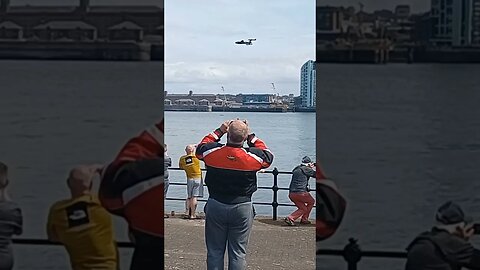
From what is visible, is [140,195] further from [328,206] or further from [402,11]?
[402,11]

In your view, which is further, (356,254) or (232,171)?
(232,171)

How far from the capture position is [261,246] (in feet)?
27.3

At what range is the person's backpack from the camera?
8.97 ft

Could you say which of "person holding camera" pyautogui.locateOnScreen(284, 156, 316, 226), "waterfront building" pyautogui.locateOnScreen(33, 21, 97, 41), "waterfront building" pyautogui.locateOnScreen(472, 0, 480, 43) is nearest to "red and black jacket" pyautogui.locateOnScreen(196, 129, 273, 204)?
"waterfront building" pyautogui.locateOnScreen(33, 21, 97, 41)

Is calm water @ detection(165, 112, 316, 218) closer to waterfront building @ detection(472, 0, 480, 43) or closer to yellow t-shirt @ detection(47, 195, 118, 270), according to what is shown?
yellow t-shirt @ detection(47, 195, 118, 270)

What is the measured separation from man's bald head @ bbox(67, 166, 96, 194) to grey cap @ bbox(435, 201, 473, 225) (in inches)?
50.8

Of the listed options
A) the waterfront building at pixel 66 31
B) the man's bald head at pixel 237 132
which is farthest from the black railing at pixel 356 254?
the man's bald head at pixel 237 132

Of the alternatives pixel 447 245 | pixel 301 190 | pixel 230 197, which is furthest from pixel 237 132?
pixel 301 190

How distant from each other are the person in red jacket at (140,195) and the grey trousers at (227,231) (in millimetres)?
2392

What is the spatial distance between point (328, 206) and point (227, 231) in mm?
2661

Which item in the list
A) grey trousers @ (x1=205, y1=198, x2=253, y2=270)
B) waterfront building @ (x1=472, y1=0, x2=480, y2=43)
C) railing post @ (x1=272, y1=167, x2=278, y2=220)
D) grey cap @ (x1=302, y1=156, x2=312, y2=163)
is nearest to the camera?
waterfront building @ (x1=472, y1=0, x2=480, y2=43)

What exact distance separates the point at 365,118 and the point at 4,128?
1375 millimetres

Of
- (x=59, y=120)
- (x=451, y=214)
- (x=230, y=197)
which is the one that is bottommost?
(x=230, y=197)

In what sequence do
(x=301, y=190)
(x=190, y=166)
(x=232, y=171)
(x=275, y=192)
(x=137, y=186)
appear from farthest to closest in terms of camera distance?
1. (x=190, y=166)
2. (x=301, y=190)
3. (x=275, y=192)
4. (x=232, y=171)
5. (x=137, y=186)
